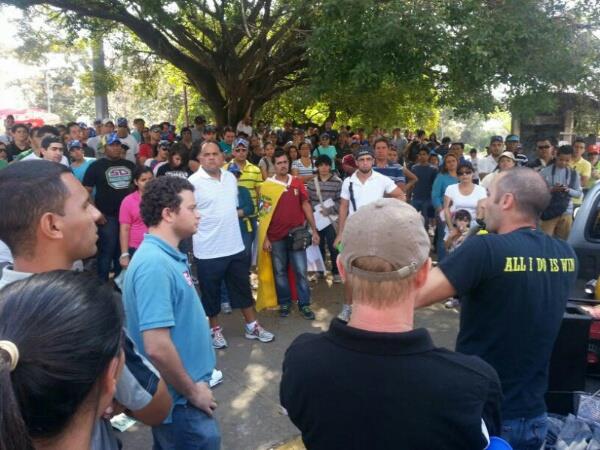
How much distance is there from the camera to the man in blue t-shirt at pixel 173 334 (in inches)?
84.6

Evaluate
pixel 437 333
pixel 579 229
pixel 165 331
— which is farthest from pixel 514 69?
pixel 165 331

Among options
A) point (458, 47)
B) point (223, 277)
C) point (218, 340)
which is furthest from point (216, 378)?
point (458, 47)

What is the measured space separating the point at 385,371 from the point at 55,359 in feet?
2.43

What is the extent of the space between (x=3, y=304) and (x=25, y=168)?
26.8 inches

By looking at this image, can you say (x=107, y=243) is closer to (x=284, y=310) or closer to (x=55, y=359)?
(x=284, y=310)

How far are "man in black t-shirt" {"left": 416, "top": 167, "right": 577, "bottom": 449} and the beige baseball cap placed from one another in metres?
0.73

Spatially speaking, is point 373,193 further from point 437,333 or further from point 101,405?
point 101,405

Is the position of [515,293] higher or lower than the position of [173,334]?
higher

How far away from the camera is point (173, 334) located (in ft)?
7.50

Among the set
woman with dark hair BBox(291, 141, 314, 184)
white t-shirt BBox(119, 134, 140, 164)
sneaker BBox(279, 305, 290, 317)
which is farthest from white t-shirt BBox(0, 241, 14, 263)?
white t-shirt BBox(119, 134, 140, 164)

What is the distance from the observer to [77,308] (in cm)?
109

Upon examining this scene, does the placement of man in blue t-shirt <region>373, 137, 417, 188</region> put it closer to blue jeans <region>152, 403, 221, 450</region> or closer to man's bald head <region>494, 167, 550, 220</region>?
man's bald head <region>494, 167, 550, 220</region>

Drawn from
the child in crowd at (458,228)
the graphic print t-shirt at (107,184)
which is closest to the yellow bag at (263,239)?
the graphic print t-shirt at (107,184)

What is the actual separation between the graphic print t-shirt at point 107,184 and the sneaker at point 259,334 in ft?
7.39
